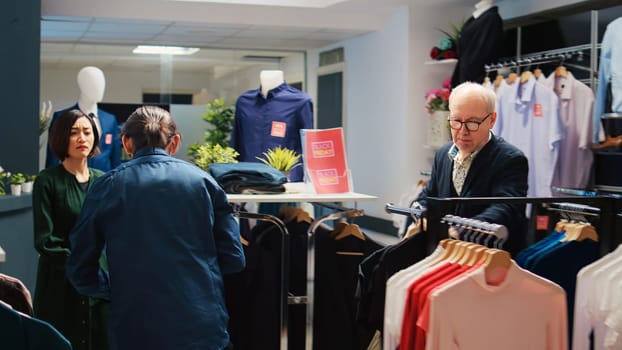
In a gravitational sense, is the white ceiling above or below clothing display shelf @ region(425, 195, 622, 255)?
above

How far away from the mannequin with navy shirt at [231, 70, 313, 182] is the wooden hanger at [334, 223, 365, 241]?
6.93ft

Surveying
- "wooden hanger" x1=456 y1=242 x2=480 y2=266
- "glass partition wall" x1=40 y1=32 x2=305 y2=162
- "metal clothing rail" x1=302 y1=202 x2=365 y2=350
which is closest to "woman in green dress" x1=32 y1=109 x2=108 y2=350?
"metal clothing rail" x1=302 y1=202 x2=365 y2=350

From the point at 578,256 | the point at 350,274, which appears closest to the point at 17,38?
the point at 350,274

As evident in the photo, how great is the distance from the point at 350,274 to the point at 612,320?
165 centimetres

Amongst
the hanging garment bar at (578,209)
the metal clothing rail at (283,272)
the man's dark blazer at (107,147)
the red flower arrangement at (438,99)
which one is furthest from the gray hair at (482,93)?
the red flower arrangement at (438,99)

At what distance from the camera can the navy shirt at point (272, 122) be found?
19.8ft

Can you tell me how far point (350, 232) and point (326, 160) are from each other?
41 cm

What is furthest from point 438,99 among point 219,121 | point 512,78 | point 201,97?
point 201,97

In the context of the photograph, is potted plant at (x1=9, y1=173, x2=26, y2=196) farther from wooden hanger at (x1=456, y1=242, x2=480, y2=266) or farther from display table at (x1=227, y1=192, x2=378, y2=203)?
wooden hanger at (x1=456, y1=242, x2=480, y2=266)

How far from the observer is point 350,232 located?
12.9 ft

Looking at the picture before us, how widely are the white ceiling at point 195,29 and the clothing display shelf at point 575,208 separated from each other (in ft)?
17.4

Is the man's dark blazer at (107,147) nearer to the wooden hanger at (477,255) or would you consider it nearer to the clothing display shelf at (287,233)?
the clothing display shelf at (287,233)

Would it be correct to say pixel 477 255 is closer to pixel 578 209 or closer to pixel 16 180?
pixel 578 209

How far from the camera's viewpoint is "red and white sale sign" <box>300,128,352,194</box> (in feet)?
13.4
